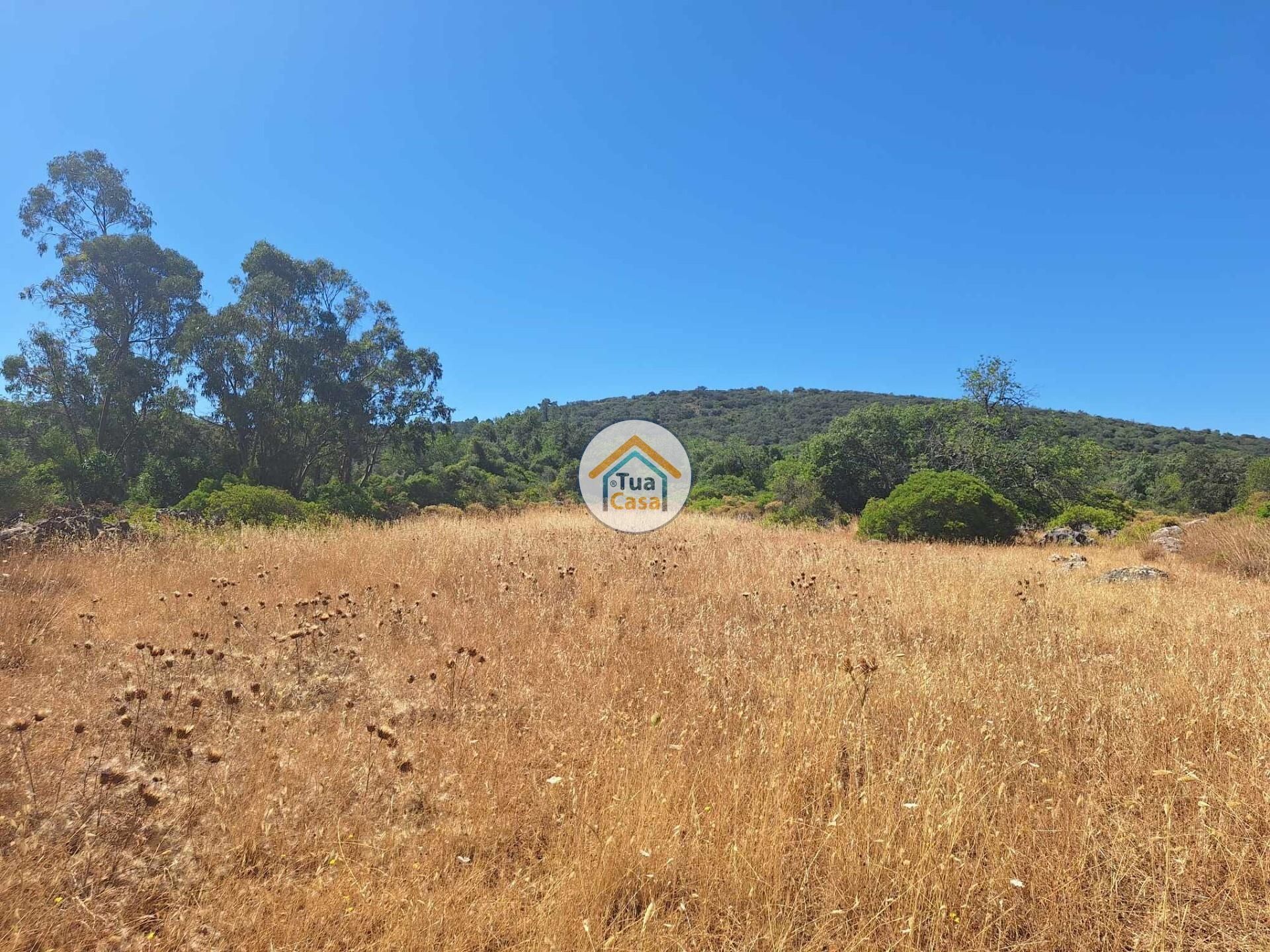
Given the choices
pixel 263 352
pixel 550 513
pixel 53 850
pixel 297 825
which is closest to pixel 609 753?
pixel 297 825

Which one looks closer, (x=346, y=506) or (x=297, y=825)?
(x=297, y=825)

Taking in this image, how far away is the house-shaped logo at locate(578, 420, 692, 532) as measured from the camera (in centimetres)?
1088

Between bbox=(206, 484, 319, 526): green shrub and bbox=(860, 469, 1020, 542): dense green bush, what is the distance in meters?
11.7

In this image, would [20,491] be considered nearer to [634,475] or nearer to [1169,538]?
[634,475]

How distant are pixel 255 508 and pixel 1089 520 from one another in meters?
17.9

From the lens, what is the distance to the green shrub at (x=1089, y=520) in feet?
40.8

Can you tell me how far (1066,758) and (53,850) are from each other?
3.78m

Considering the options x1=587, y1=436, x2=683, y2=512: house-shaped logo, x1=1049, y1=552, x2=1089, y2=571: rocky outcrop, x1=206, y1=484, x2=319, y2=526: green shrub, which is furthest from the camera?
x1=587, y1=436, x2=683, y2=512: house-shaped logo

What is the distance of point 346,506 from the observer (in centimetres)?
1603

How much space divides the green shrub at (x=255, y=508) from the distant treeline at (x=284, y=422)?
0.24 feet

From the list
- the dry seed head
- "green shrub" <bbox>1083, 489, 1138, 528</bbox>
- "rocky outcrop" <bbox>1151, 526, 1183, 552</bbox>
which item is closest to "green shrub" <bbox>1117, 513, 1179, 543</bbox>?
"rocky outcrop" <bbox>1151, 526, 1183, 552</bbox>

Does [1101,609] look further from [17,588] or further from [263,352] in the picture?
[263,352]

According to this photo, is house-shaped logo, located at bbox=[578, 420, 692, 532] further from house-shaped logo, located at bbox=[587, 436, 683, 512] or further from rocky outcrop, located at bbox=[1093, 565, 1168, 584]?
rocky outcrop, located at bbox=[1093, 565, 1168, 584]

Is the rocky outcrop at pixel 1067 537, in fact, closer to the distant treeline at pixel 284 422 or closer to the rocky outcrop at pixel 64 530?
the distant treeline at pixel 284 422
